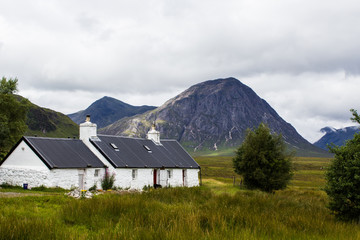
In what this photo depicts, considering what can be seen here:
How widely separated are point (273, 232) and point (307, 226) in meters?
1.91

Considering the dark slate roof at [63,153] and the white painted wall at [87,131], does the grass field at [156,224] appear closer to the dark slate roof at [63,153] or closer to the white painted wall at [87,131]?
the dark slate roof at [63,153]

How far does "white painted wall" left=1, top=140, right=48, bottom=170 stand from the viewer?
30598mm

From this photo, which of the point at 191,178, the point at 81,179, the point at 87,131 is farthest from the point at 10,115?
the point at 191,178

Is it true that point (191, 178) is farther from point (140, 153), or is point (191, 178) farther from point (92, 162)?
point (92, 162)

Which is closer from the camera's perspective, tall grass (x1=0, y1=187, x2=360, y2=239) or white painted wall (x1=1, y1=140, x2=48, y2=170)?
tall grass (x1=0, y1=187, x2=360, y2=239)

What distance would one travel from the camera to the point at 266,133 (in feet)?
128

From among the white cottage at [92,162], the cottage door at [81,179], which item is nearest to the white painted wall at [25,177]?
the white cottage at [92,162]

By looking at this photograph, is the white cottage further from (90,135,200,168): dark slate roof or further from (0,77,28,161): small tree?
(0,77,28,161): small tree

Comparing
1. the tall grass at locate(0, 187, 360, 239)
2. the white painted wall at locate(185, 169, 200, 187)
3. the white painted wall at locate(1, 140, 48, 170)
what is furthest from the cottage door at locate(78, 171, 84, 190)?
the tall grass at locate(0, 187, 360, 239)

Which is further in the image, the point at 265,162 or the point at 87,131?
the point at 265,162

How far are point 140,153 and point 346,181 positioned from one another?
93.2 feet

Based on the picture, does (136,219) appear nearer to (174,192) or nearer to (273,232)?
(273,232)

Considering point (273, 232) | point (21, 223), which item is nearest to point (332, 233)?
point (273, 232)

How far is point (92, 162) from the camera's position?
34125 mm
